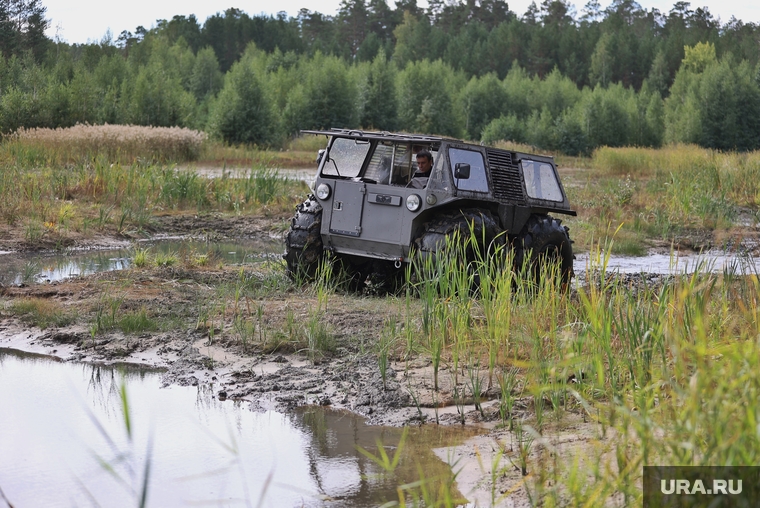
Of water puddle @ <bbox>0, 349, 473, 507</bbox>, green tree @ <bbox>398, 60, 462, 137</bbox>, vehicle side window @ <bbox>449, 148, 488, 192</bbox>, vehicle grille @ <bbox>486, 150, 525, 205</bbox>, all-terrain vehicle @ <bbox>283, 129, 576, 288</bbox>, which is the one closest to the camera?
water puddle @ <bbox>0, 349, 473, 507</bbox>

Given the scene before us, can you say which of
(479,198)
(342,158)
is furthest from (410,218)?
(342,158)

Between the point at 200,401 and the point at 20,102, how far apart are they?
31794mm

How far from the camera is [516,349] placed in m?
6.73

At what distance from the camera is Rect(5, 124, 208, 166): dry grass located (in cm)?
2241

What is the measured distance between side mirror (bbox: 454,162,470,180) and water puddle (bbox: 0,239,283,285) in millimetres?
3214

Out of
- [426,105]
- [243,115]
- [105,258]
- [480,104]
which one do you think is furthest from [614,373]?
[480,104]

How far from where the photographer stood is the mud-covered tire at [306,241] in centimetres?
990

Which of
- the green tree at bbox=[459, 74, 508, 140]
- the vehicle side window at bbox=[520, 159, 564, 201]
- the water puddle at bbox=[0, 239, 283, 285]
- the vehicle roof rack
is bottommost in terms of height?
the water puddle at bbox=[0, 239, 283, 285]

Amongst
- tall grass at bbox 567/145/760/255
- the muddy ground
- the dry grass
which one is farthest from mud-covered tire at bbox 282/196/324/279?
the dry grass

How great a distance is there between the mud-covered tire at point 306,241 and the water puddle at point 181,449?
318cm

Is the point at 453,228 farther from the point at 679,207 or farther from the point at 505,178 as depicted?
the point at 679,207

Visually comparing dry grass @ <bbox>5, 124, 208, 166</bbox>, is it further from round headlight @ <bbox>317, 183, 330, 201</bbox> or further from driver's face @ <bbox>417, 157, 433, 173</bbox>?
driver's face @ <bbox>417, 157, 433, 173</bbox>

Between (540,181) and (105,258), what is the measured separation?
6080 millimetres

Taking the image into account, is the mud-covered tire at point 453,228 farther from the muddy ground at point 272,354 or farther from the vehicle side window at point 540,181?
the vehicle side window at point 540,181
